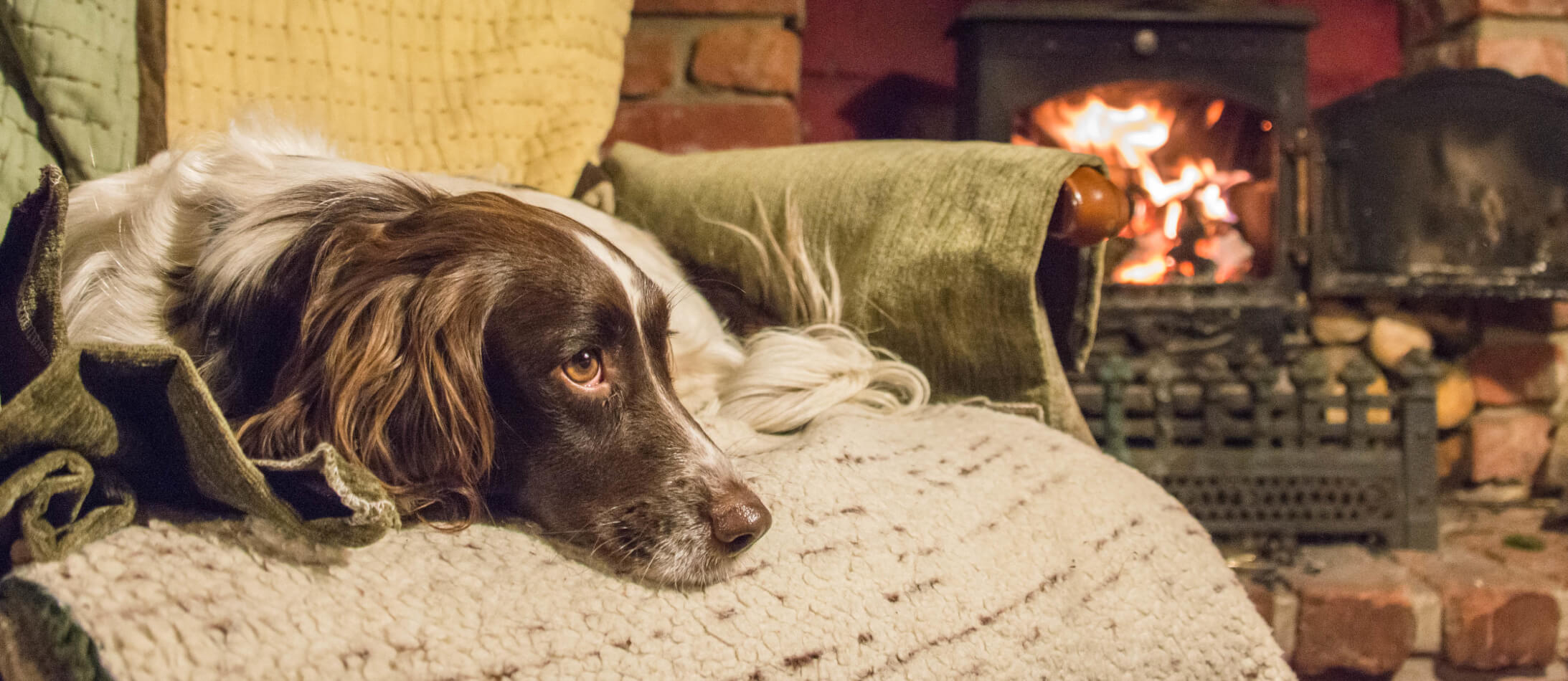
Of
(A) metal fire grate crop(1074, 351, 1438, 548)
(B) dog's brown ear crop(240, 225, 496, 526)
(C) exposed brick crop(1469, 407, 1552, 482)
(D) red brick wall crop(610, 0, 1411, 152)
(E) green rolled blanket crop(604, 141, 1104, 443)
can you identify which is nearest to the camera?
(B) dog's brown ear crop(240, 225, 496, 526)

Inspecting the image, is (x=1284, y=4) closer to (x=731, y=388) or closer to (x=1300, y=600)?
(x=1300, y=600)

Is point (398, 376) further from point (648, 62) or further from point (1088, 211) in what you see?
point (648, 62)

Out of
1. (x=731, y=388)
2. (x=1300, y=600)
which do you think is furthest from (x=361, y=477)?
(x=1300, y=600)

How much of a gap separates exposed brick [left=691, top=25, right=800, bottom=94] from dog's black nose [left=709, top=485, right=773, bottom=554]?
140cm

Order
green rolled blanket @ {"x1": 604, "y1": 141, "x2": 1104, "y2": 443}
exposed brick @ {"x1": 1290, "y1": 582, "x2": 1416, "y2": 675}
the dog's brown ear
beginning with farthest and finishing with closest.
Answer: exposed brick @ {"x1": 1290, "y1": 582, "x2": 1416, "y2": 675}
green rolled blanket @ {"x1": 604, "y1": 141, "x2": 1104, "y2": 443}
the dog's brown ear

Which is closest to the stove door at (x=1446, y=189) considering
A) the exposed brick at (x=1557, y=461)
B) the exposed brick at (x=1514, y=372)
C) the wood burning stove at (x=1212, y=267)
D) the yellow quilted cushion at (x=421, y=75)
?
the wood burning stove at (x=1212, y=267)

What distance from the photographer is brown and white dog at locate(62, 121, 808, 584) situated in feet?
1.96

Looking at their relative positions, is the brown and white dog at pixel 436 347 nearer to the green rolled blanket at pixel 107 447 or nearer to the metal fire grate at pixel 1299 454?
the green rolled blanket at pixel 107 447

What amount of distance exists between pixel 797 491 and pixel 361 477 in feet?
0.92

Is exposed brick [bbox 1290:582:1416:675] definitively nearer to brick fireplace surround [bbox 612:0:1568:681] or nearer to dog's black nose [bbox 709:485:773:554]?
brick fireplace surround [bbox 612:0:1568:681]

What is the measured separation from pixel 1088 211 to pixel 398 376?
580mm

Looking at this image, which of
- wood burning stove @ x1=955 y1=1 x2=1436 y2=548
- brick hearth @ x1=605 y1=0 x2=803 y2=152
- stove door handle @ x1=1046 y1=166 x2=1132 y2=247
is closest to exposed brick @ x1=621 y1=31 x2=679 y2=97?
brick hearth @ x1=605 y1=0 x2=803 y2=152

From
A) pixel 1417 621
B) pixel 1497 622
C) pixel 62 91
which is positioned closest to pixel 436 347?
pixel 62 91

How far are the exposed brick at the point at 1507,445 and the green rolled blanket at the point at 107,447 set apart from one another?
2.15 metres
